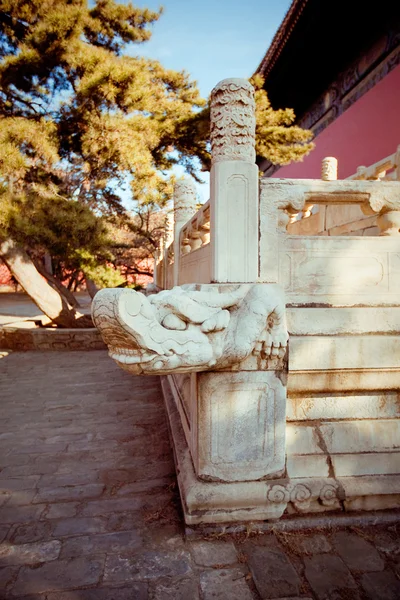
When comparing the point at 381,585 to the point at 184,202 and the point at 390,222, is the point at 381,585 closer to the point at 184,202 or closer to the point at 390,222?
the point at 390,222

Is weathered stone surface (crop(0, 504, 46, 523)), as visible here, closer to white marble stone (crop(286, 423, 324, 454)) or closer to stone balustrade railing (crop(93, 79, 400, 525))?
stone balustrade railing (crop(93, 79, 400, 525))

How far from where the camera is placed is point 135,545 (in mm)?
2012

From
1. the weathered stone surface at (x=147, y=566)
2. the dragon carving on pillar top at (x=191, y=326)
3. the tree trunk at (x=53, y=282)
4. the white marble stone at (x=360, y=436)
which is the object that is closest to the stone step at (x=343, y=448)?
the white marble stone at (x=360, y=436)

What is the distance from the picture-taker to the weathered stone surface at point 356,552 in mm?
1832

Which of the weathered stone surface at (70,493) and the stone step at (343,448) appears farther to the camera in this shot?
the weathered stone surface at (70,493)

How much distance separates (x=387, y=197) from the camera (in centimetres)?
236

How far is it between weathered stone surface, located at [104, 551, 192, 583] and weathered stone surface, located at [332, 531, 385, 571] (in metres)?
0.76

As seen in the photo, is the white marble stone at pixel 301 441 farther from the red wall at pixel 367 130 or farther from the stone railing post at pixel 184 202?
the red wall at pixel 367 130

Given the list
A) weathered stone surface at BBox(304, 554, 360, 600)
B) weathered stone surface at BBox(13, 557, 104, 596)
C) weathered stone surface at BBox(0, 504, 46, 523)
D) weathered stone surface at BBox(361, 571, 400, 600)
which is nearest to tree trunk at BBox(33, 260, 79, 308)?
weathered stone surface at BBox(0, 504, 46, 523)

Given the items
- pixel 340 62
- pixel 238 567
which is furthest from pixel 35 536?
pixel 340 62

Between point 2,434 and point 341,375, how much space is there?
10.5ft

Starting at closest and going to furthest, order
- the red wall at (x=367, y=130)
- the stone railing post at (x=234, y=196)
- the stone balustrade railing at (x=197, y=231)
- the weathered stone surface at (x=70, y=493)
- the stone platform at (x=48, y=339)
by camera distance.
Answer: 1. the stone railing post at (x=234, y=196)
2. the weathered stone surface at (x=70, y=493)
3. the stone balustrade railing at (x=197, y=231)
4. the red wall at (x=367, y=130)
5. the stone platform at (x=48, y=339)

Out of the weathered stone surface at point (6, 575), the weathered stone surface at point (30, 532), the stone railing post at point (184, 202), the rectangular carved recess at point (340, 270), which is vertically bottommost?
the weathered stone surface at point (6, 575)

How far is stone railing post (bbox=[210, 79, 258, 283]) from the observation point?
2197 millimetres
